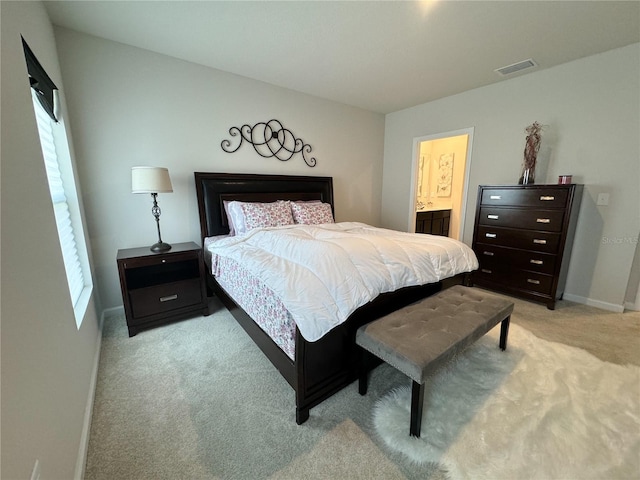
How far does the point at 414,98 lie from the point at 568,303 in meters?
3.13

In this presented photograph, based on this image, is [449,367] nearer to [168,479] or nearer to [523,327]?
[523,327]

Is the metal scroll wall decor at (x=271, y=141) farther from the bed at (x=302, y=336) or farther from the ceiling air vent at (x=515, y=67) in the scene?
the ceiling air vent at (x=515, y=67)

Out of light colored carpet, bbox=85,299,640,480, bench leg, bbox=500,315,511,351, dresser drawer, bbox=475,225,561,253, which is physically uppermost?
dresser drawer, bbox=475,225,561,253

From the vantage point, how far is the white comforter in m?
1.35

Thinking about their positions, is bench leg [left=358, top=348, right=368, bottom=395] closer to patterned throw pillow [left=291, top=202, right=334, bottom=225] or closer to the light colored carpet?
the light colored carpet

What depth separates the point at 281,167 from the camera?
11.4ft

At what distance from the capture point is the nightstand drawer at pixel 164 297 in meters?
2.26

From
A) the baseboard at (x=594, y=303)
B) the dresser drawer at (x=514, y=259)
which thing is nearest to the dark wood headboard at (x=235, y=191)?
the dresser drawer at (x=514, y=259)

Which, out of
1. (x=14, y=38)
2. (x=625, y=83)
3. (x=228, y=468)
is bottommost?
(x=228, y=468)

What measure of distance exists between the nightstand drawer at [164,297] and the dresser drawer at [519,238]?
3221 millimetres

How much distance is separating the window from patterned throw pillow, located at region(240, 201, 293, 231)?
4.38ft

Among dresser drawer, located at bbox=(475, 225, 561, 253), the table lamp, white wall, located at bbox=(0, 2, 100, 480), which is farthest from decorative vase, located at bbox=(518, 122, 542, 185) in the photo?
white wall, located at bbox=(0, 2, 100, 480)

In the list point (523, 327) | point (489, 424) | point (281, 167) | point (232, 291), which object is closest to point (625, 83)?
point (523, 327)

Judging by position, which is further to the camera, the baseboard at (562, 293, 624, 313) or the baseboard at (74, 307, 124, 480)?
the baseboard at (562, 293, 624, 313)
